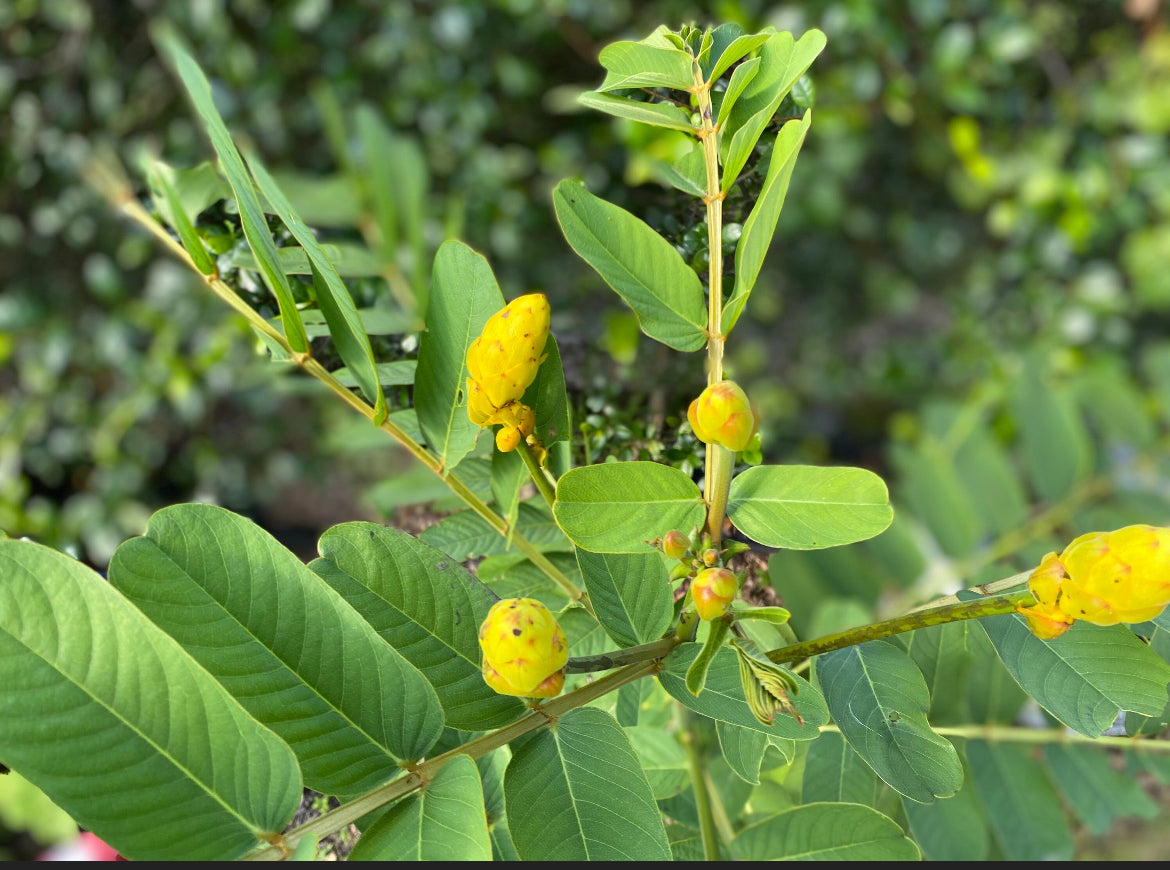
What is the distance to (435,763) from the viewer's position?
16.7 inches

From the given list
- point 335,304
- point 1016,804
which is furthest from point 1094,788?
point 335,304

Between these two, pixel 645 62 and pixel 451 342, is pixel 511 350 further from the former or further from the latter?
Result: pixel 645 62

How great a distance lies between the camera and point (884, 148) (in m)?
2.24

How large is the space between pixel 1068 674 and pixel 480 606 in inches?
12.6

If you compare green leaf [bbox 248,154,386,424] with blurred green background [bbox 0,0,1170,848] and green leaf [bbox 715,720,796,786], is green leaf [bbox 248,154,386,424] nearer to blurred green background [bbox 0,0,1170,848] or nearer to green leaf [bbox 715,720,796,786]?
green leaf [bbox 715,720,796,786]

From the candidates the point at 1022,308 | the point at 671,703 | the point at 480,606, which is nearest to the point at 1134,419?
the point at 1022,308

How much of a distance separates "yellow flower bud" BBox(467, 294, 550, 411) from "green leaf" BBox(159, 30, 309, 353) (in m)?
0.12

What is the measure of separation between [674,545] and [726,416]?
0.08 m

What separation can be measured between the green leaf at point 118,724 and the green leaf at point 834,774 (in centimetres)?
38

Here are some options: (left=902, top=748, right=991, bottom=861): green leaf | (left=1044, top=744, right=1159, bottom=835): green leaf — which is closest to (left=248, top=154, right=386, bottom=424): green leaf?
(left=902, top=748, right=991, bottom=861): green leaf

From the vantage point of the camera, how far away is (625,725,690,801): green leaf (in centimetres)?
64

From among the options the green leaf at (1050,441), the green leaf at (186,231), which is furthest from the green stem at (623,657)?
the green leaf at (1050,441)

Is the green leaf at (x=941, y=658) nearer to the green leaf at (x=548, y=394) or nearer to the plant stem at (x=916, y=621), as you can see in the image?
the plant stem at (x=916, y=621)

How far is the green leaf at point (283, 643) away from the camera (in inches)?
15.5
